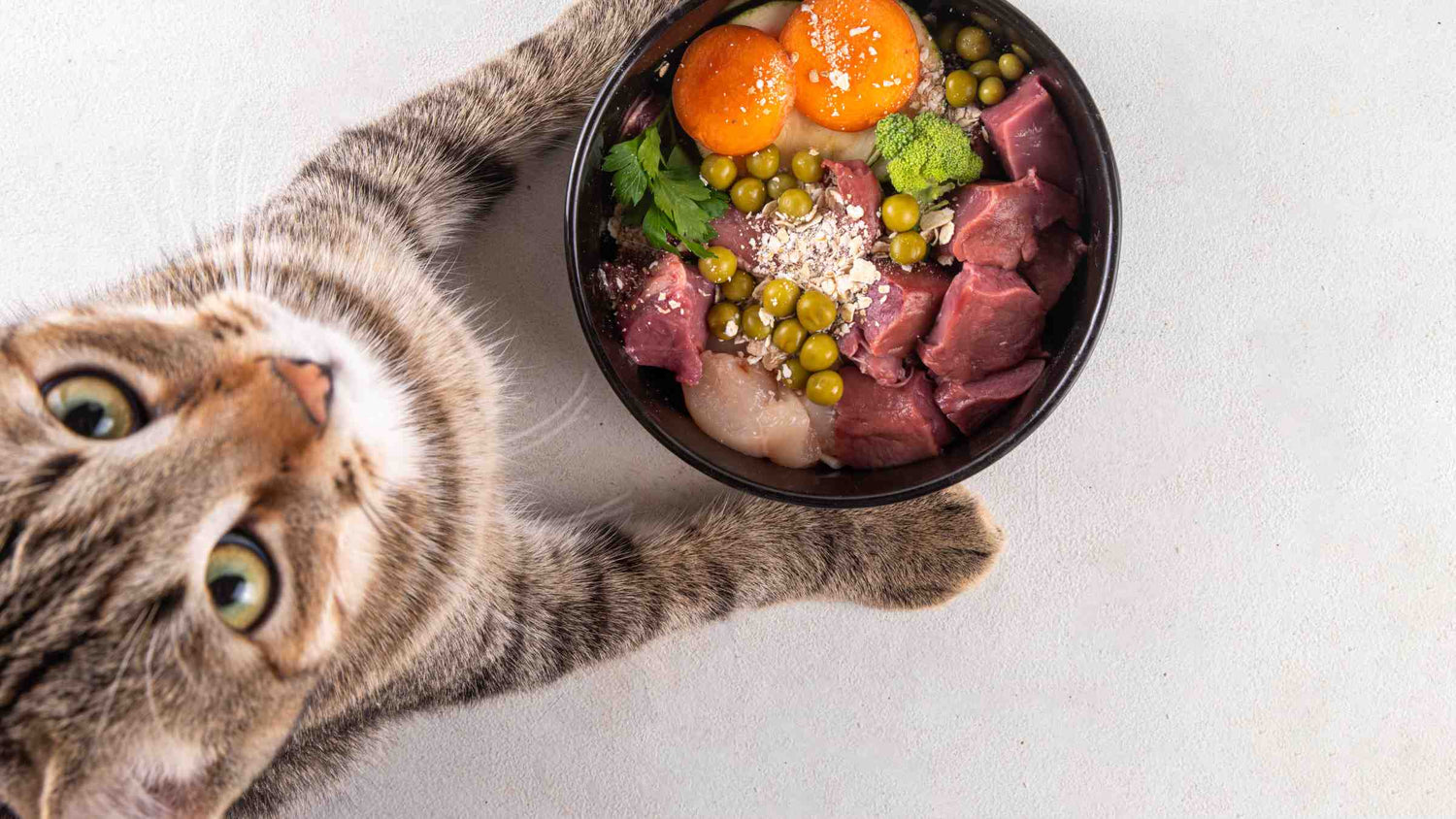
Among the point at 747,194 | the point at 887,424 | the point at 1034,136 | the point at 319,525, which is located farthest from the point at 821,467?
the point at 319,525

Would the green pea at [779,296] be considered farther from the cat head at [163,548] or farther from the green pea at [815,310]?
the cat head at [163,548]

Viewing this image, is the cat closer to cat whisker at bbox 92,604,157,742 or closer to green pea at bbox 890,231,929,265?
cat whisker at bbox 92,604,157,742

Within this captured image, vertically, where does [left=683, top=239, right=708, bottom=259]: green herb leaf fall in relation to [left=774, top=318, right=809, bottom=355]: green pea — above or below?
above

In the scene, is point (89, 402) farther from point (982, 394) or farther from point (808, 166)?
point (982, 394)

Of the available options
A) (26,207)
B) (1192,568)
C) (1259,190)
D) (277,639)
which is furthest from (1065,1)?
(26,207)

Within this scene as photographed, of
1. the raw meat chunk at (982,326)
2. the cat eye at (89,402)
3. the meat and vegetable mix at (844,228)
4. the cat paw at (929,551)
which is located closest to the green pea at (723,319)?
the meat and vegetable mix at (844,228)

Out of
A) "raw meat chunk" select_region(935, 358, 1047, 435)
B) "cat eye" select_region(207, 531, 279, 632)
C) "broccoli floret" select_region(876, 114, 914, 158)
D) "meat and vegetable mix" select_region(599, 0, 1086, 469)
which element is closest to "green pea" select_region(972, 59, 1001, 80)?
"meat and vegetable mix" select_region(599, 0, 1086, 469)
